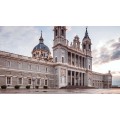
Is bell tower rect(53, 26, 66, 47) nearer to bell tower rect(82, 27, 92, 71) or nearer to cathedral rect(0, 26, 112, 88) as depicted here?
A: cathedral rect(0, 26, 112, 88)

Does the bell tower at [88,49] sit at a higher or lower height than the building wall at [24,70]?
higher

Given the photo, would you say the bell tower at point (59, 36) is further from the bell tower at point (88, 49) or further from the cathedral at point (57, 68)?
the bell tower at point (88, 49)

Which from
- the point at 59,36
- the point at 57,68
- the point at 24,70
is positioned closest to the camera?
the point at 59,36

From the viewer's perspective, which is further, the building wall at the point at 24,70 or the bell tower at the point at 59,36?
the building wall at the point at 24,70

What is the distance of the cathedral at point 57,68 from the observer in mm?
14625

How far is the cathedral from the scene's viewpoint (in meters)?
14.6

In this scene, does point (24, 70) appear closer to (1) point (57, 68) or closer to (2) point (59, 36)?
(1) point (57, 68)

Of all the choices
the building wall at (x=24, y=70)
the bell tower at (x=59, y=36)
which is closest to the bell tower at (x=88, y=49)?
the bell tower at (x=59, y=36)

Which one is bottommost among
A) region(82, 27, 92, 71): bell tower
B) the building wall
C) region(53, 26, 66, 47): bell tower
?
the building wall

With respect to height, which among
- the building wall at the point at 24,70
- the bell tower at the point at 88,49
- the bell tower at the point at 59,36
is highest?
the bell tower at the point at 59,36

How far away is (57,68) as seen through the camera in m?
17.6

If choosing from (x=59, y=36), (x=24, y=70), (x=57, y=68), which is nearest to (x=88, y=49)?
(x=59, y=36)

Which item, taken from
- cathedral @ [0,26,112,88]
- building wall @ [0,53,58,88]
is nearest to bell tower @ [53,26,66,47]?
cathedral @ [0,26,112,88]
